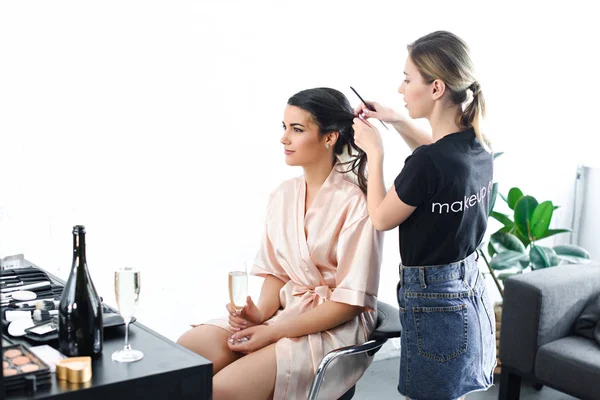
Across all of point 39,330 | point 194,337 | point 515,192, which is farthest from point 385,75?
point 39,330

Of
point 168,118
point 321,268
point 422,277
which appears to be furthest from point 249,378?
point 168,118

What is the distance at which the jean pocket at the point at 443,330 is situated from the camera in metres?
1.91

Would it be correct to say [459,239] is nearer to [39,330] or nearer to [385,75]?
[39,330]

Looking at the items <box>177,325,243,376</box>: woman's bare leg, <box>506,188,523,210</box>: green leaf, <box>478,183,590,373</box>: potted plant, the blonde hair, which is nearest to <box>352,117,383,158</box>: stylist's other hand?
the blonde hair

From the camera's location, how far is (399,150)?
3621 mm

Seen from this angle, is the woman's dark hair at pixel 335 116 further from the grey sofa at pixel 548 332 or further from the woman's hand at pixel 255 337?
the grey sofa at pixel 548 332

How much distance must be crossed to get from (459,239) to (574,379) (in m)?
1.15

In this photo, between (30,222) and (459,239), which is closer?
(459,239)

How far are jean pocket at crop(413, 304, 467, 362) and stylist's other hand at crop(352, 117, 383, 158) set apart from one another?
0.45 meters

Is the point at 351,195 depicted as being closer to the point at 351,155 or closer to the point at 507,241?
the point at 351,155

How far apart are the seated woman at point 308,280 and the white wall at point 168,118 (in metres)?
0.83

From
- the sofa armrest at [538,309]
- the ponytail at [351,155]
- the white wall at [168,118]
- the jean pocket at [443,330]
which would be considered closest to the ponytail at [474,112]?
the ponytail at [351,155]

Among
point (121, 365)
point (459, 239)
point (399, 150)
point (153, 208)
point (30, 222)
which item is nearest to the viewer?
point (121, 365)

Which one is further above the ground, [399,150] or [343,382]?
[399,150]
